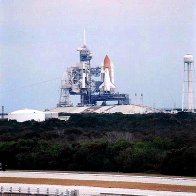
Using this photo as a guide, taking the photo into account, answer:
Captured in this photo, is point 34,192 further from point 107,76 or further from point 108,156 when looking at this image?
point 107,76

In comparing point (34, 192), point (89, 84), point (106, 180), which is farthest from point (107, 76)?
point (34, 192)

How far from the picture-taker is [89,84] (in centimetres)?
11394

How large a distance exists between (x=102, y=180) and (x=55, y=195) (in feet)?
22.8

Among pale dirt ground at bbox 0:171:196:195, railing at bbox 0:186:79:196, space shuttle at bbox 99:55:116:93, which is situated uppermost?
space shuttle at bbox 99:55:116:93

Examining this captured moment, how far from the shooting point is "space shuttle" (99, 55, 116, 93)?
374 feet

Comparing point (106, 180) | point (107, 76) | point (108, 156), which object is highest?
point (107, 76)

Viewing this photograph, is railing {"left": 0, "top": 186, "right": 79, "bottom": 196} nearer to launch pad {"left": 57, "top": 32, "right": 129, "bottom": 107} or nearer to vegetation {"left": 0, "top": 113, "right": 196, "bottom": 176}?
vegetation {"left": 0, "top": 113, "right": 196, "bottom": 176}

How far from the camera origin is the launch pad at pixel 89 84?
11194 cm

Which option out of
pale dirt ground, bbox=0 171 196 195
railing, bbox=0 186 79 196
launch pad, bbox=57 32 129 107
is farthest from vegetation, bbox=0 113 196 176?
launch pad, bbox=57 32 129 107

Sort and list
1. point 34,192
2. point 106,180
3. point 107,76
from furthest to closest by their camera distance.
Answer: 1. point 107,76
2. point 106,180
3. point 34,192

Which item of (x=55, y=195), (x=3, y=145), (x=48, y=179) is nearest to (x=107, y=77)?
(x=3, y=145)

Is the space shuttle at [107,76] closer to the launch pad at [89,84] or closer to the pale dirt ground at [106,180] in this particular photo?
the launch pad at [89,84]

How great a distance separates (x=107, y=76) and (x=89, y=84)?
4116 millimetres

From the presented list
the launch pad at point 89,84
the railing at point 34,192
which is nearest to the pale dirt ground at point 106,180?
the railing at point 34,192
